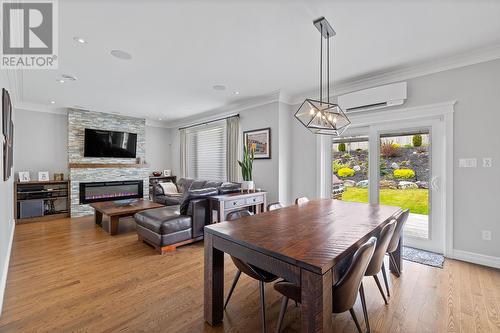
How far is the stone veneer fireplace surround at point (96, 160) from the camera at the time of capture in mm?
5590

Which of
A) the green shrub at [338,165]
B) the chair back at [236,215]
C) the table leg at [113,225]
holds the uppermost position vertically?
the green shrub at [338,165]

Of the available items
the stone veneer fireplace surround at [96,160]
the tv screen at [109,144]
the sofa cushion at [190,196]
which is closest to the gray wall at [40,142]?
the stone veneer fireplace surround at [96,160]

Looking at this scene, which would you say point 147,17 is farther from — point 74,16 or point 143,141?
point 143,141

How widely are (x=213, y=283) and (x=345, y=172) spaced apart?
125 inches

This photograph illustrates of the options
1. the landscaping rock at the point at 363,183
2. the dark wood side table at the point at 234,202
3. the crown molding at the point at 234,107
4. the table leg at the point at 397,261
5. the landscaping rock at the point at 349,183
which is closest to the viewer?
the table leg at the point at 397,261

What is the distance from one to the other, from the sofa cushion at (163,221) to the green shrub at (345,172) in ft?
8.98

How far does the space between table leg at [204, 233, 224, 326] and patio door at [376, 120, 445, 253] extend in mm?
2978

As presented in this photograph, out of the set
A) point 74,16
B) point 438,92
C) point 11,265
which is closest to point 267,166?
point 438,92

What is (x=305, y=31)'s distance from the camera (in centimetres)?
239

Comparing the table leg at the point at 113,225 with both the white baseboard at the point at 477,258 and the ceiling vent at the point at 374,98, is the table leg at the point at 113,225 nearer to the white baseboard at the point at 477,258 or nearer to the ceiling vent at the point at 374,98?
the ceiling vent at the point at 374,98

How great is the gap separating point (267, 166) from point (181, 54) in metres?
2.62

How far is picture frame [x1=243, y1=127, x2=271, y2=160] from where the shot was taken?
4683 mm

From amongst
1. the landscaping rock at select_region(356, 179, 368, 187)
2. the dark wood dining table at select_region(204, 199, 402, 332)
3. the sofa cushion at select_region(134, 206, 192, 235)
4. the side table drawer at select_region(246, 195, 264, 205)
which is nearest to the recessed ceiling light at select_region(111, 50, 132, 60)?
the sofa cushion at select_region(134, 206, 192, 235)

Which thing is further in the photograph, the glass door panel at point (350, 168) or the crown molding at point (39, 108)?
the crown molding at point (39, 108)
